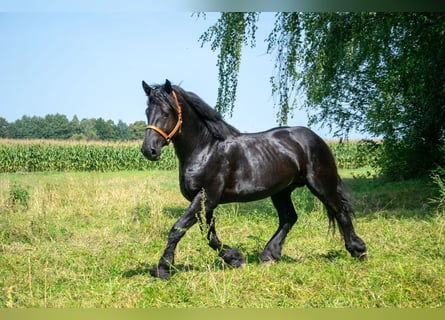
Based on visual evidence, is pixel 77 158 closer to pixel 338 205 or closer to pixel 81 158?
pixel 81 158

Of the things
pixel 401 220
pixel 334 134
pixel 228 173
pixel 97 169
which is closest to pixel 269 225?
pixel 401 220

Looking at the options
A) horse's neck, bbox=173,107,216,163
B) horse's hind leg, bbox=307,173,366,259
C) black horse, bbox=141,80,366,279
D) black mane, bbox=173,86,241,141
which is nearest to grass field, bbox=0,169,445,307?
horse's hind leg, bbox=307,173,366,259

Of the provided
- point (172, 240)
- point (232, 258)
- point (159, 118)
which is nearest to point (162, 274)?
point (172, 240)

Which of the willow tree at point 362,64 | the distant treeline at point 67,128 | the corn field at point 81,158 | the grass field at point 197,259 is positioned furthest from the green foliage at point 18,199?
the corn field at point 81,158

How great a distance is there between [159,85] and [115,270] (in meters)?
1.74

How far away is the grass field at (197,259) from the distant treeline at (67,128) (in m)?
1.28

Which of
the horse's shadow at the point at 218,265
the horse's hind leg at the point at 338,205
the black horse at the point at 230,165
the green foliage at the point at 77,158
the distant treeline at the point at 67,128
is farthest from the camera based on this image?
the green foliage at the point at 77,158

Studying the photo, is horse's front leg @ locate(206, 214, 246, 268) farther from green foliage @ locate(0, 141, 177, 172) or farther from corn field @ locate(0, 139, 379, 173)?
green foliage @ locate(0, 141, 177, 172)

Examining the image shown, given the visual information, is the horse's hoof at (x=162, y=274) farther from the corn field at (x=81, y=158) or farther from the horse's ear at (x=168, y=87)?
the corn field at (x=81, y=158)

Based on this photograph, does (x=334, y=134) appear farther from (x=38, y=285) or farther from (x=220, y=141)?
(x=38, y=285)

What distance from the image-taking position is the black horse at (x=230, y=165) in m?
3.98

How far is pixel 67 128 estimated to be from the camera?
10297mm

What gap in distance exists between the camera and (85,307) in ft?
11.6

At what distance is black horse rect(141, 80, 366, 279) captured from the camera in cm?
398
